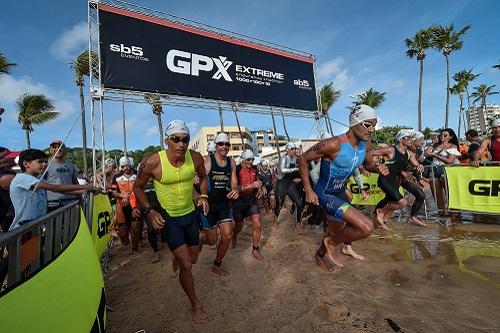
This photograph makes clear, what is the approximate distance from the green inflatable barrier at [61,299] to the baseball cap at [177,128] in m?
1.52

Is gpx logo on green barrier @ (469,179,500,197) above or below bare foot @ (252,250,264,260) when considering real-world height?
above

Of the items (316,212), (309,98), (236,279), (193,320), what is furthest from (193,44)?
(193,320)

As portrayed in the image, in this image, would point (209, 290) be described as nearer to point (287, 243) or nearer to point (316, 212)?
point (287, 243)

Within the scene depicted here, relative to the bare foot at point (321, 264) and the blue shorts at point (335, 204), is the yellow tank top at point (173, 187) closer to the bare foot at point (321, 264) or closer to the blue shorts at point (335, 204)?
the blue shorts at point (335, 204)

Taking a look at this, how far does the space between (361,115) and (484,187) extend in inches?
181

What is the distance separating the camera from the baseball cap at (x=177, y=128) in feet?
11.3

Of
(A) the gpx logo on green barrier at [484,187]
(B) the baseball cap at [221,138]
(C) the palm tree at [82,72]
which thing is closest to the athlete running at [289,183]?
(B) the baseball cap at [221,138]

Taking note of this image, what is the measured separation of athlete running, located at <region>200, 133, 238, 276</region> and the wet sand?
1.43 feet

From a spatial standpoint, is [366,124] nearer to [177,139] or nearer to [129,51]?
[177,139]

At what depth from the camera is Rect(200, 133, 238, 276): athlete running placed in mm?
4480

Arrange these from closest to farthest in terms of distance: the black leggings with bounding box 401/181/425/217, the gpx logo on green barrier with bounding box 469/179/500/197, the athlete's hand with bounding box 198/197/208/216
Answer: the athlete's hand with bounding box 198/197/208/216 < the gpx logo on green barrier with bounding box 469/179/500/197 < the black leggings with bounding box 401/181/425/217

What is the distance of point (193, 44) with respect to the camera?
11.5m

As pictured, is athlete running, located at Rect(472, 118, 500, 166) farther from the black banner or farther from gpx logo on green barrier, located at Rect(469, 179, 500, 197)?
the black banner

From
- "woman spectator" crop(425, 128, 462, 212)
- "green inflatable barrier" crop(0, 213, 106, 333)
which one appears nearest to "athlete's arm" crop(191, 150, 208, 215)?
"green inflatable barrier" crop(0, 213, 106, 333)
